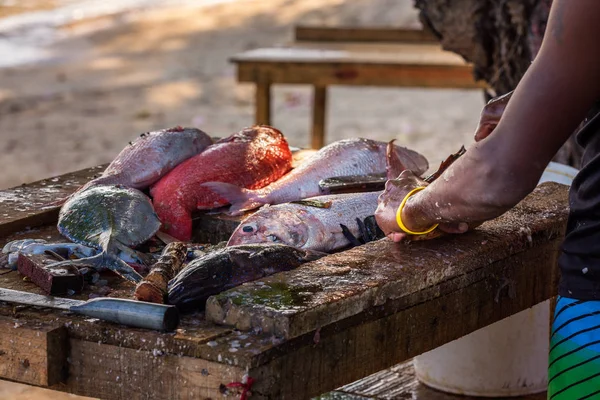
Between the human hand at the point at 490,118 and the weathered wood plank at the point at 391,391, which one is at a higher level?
the human hand at the point at 490,118

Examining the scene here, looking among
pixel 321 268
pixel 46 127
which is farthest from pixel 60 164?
pixel 321 268

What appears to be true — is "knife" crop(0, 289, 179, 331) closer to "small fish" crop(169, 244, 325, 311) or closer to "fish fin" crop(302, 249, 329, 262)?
"small fish" crop(169, 244, 325, 311)

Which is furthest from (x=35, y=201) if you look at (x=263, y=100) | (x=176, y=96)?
(x=176, y=96)

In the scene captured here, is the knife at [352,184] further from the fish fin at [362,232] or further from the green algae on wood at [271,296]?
the green algae on wood at [271,296]

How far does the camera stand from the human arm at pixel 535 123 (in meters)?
2.21

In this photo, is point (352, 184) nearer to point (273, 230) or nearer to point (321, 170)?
point (321, 170)

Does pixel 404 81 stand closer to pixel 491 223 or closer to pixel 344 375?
pixel 491 223

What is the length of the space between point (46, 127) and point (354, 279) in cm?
993

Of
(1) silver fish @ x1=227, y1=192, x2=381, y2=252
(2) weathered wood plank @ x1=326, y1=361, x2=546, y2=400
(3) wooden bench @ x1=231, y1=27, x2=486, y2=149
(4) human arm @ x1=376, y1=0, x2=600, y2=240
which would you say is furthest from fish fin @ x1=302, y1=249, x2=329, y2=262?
(3) wooden bench @ x1=231, y1=27, x2=486, y2=149

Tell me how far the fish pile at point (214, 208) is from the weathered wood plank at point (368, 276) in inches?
5.6

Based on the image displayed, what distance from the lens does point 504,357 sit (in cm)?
457

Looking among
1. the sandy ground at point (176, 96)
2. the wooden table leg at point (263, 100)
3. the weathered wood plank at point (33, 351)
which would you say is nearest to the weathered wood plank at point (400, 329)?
the weathered wood plank at point (33, 351)

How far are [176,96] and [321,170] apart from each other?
971cm

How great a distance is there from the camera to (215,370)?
2.41m
